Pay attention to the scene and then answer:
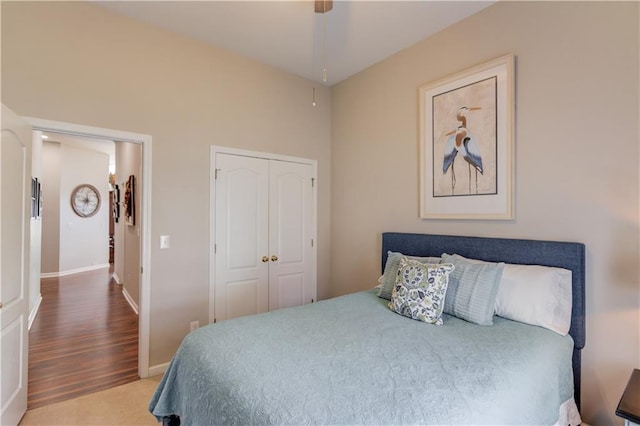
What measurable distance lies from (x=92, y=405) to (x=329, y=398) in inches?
86.1

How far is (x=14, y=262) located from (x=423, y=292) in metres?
2.66

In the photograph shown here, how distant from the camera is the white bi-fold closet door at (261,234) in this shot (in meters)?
3.09

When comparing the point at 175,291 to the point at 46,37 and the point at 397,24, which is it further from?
the point at 397,24

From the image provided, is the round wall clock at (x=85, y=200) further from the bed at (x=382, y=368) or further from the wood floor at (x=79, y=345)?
the bed at (x=382, y=368)

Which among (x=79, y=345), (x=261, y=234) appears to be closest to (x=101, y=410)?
(x=79, y=345)

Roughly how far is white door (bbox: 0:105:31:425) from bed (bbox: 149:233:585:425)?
40.2 inches

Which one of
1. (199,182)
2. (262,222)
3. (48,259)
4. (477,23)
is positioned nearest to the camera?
(477,23)

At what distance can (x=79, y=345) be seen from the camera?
332 centimetres

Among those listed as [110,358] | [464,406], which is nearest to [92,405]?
[110,358]

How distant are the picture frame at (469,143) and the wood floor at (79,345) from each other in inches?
124

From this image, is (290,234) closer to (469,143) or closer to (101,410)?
(469,143)

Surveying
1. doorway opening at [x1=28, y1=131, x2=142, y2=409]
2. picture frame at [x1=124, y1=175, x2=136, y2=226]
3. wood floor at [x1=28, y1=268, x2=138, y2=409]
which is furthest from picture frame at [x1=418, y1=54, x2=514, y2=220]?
picture frame at [x1=124, y1=175, x2=136, y2=226]

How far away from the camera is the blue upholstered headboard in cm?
191

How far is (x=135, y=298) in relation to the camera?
14.6ft
